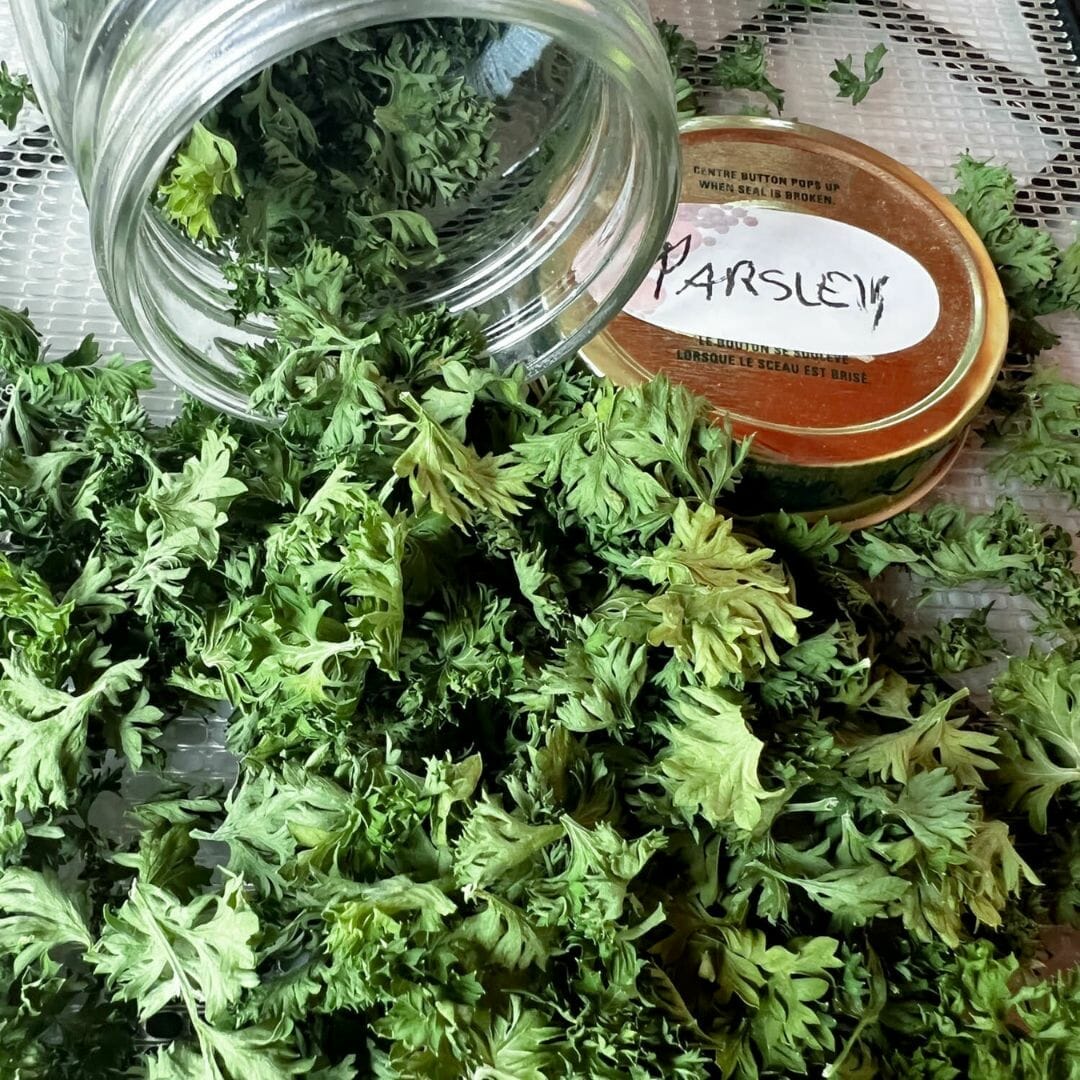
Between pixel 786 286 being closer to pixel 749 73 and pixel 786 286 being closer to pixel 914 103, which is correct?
pixel 749 73

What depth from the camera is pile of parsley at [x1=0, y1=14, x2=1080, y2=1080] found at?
0.54 m

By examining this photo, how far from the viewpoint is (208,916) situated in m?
0.56

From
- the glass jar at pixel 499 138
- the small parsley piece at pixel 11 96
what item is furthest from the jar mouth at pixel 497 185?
the small parsley piece at pixel 11 96

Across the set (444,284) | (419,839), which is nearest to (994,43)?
(444,284)

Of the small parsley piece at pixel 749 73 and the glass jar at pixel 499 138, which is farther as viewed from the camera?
the small parsley piece at pixel 749 73

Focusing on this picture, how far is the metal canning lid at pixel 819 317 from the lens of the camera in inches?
34.8

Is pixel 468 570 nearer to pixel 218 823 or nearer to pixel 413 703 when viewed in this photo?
pixel 413 703

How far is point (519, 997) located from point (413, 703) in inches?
6.8

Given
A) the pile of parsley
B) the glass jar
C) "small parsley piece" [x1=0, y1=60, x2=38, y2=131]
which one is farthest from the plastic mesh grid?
the pile of parsley

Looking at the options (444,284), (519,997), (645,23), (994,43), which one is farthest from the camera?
(994,43)

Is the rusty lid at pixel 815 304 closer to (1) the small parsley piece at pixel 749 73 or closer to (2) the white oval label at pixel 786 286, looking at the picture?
(2) the white oval label at pixel 786 286

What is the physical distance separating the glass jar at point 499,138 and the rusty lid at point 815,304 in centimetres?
8

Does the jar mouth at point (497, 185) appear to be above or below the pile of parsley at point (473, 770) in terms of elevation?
above

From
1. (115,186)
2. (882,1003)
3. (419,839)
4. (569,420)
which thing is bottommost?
(882,1003)
